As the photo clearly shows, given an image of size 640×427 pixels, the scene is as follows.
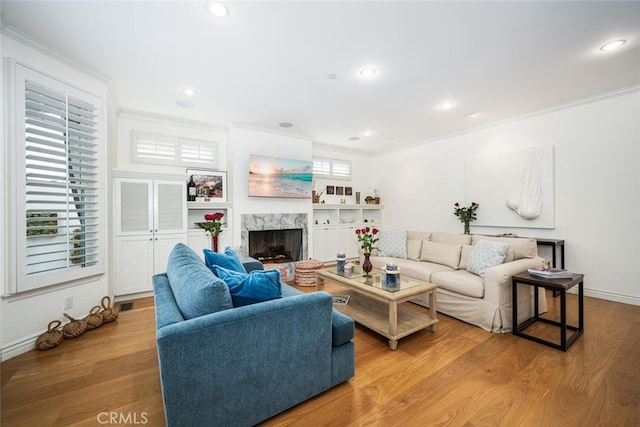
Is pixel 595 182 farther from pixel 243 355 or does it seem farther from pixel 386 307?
pixel 243 355

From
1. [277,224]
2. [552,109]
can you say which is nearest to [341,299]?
[277,224]

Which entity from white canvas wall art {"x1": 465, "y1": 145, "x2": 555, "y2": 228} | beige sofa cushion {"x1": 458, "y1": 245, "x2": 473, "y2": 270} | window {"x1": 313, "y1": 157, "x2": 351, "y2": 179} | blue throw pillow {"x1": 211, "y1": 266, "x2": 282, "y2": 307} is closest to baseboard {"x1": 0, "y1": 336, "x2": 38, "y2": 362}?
blue throw pillow {"x1": 211, "y1": 266, "x2": 282, "y2": 307}

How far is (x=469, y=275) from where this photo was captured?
3066 mm

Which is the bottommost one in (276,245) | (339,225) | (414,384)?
(414,384)

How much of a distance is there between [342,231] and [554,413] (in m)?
4.51

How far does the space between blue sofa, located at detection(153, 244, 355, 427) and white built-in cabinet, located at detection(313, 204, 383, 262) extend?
3779 mm

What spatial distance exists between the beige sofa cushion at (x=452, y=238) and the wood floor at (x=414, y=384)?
1.49 metres

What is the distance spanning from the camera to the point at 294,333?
1.55m

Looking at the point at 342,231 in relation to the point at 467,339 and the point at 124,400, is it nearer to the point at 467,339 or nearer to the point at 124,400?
the point at 467,339

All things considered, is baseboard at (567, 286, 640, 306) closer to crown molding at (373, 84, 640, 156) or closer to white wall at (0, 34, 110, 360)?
crown molding at (373, 84, 640, 156)

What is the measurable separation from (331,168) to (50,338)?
202 inches

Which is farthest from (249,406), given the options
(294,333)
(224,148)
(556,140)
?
(556,140)

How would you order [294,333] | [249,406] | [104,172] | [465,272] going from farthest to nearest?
1. [465,272]
2. [104,172]
3. [294,333]
4. [249,406]

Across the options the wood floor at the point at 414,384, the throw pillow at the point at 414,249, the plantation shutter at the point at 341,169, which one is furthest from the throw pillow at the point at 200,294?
the plantation shutter at the point at 341,169
